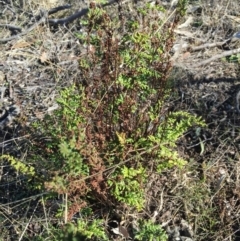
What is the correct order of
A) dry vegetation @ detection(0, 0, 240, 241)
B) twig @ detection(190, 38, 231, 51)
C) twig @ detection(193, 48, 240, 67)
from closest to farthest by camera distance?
dry vegetation @ detection(0, 0, 240, 241), twig @ detection(193, 48, 240, 67), twig @ detection(190, 38, 231, 51)

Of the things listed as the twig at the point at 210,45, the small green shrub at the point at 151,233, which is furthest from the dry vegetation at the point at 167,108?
the small green shrub at the point at 151,233

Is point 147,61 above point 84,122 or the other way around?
above

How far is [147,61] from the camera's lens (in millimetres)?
2975

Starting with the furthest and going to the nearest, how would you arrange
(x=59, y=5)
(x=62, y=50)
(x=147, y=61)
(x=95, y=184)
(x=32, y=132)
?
(x=59, y=5), (x=62, y=50), (x=32, y=132), (x=147, y=61), (x=95, y=184)

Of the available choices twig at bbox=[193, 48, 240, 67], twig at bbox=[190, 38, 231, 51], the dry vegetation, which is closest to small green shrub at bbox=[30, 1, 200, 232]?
the dry vegetation

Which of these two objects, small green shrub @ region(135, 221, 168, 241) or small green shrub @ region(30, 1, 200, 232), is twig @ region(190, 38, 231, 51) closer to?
small green shrub @ region(30, 1, 200, 232)

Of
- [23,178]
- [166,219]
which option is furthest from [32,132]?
[166,219]

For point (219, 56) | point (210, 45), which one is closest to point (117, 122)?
point (219, 56)

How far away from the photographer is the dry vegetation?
3043 mm

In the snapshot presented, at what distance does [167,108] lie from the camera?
352cm

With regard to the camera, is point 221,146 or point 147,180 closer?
point 147,180

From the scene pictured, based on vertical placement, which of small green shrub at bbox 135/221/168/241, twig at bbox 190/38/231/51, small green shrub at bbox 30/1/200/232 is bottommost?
small green shrub at bbox 135/221/168/241

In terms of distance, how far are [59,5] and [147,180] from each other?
280cm

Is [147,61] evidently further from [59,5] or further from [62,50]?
[59,5]
